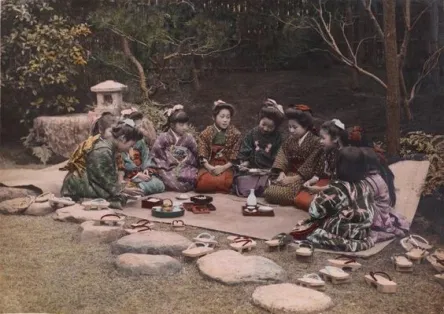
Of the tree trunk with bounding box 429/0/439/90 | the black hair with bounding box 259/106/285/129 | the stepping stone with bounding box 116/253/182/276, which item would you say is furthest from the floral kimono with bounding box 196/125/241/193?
the tree trunk with bounding box 429/0/439/90

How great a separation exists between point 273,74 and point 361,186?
2.78ft

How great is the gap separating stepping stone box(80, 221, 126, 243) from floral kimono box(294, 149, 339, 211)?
1.22 metres

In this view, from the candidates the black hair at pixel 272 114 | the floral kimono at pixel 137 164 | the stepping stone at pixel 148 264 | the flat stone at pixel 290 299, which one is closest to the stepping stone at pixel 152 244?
the stepping stone at pixel 148 264

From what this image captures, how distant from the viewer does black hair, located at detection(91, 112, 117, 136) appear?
15.5 feet

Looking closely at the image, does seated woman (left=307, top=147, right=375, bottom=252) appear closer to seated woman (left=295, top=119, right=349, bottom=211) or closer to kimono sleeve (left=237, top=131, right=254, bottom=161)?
seated woman (left=295, top=119, right=349, bottom=211)

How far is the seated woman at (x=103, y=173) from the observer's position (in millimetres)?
5027

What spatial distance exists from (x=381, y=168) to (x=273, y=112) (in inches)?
43.2

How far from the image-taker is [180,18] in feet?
13.8

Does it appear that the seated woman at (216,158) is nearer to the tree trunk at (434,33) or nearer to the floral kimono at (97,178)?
the floral kimono at (97,178)

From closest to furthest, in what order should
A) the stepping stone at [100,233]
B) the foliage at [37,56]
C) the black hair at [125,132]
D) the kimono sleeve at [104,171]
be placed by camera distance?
the foliage at [37,56] < the stepping stone at [100,233] < the black hair at [125,132] < the kimono sleeve at [104,171]

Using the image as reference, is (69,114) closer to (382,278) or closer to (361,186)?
(361,186)

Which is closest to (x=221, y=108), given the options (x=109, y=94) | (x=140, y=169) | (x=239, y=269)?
(x=109, y=94)

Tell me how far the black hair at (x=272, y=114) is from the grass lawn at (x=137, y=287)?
0.99 m

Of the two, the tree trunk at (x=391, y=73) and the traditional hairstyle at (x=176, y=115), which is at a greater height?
the tree trunk at (x=391, y=73)
